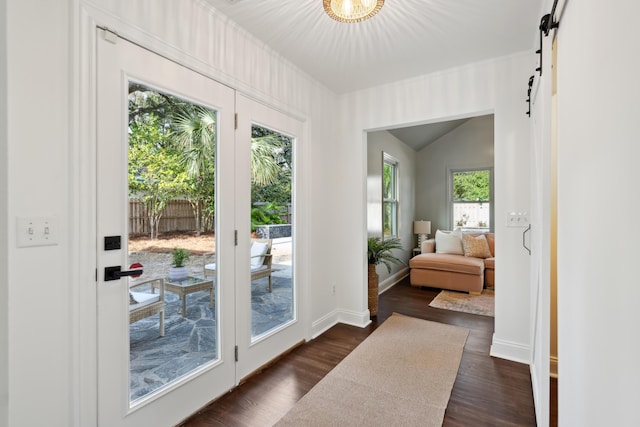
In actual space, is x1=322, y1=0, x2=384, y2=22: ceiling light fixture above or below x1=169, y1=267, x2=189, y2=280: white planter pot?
above

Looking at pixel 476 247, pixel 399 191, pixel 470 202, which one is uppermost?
pixel 399 191

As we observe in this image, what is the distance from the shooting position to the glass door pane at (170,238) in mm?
1617

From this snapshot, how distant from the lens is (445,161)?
641 cm

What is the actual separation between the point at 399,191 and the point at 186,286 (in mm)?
4447

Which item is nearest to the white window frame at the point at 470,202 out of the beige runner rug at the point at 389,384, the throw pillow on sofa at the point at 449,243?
the throw pillow on sofa at the point at 449,243

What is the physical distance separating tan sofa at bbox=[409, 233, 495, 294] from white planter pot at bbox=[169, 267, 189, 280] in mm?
3855

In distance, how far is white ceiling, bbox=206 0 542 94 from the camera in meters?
1.96
